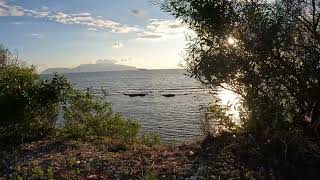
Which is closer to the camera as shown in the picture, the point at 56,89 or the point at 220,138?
the point at 220,138

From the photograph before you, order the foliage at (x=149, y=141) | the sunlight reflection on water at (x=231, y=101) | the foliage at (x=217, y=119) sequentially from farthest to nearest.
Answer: the foliage at (x=149, y=141) → the foliage at (x=217, y=119) → the sunlight reflection on water at (x=231, y=101)

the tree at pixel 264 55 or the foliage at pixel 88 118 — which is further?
the foliage at pixel 88 118

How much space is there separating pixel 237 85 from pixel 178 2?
3.69m

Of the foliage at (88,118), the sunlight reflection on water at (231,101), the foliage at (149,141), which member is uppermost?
the sunlight reflection on water at (231,101)

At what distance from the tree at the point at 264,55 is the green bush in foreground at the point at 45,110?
691cm

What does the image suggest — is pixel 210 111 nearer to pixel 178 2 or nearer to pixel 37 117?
pixel 178 2

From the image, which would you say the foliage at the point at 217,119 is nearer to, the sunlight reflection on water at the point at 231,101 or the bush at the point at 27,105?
the sunlight reflection on water at the point at 231,101

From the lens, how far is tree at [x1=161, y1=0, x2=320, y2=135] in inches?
444

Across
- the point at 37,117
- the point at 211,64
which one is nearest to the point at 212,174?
the point at 211,64

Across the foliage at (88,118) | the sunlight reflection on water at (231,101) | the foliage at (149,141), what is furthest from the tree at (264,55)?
the foliage at (88,118)

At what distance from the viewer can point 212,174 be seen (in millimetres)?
12062

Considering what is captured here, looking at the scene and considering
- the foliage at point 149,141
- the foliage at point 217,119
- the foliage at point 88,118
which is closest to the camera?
the foliage at point 217,119

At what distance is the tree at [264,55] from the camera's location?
11289 mm

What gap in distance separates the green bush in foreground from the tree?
6.91m
